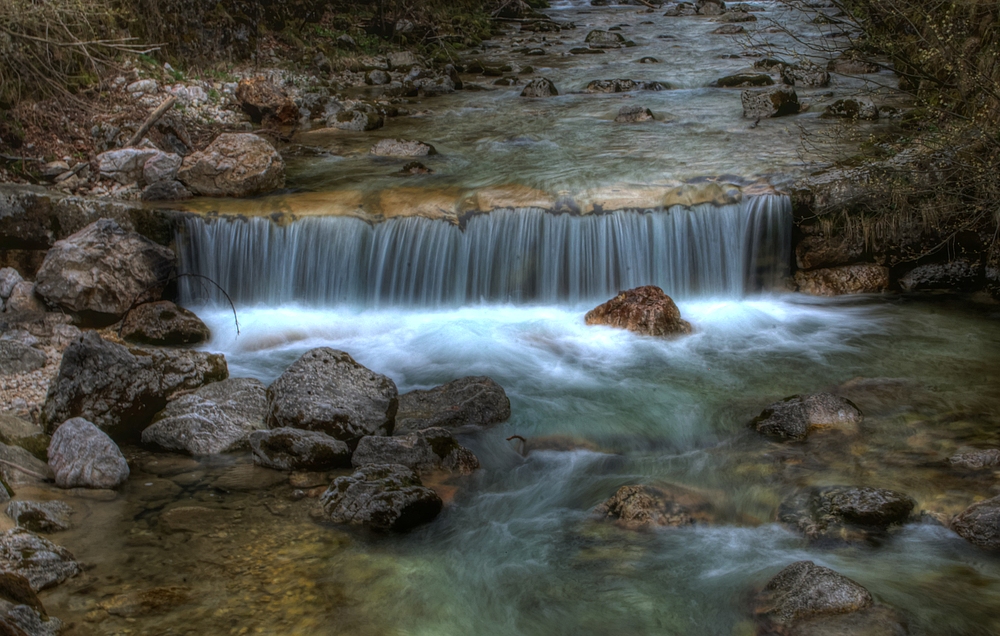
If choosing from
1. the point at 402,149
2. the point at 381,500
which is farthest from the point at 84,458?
the point at 402,149

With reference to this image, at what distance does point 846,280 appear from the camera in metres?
9.12

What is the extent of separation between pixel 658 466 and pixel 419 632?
2.43 m

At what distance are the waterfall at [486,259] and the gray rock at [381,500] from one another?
417 cm

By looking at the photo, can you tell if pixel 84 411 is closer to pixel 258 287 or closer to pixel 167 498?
pixel 167 498

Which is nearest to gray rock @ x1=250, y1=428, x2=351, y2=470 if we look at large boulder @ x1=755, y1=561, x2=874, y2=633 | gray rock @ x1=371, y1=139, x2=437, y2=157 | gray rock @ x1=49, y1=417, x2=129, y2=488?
gray rock @ x1=49, y1=417, x2=129, y2=488

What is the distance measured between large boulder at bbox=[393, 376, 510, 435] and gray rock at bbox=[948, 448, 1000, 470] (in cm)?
323

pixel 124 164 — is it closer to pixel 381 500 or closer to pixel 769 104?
pixel 381 500

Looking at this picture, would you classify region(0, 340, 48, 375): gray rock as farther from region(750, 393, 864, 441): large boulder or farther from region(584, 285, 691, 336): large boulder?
region(750, 393, 864, 441): large boulder

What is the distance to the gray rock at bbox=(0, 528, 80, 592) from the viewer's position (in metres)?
4.11

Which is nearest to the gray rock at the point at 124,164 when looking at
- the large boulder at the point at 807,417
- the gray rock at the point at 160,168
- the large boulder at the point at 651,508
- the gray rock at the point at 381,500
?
the gray rock at the point at 160,168

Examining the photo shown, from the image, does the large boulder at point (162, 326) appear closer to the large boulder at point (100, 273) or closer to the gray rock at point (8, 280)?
the large boulder at point (100, 273)

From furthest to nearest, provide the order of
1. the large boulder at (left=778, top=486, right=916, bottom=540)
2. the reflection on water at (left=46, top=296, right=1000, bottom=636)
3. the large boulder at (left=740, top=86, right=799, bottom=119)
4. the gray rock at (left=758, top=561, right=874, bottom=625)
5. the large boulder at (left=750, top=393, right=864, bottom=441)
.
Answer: the large boulder at (left=740, top=86, right=799, bottom=119)
the large boulder at (left=750, top=393, right=864, bottom=441)
the large boulder at (left=778, top=486, right=916, bottom=540)
the reflection on water at (left=46, top=296, right=1000, bottom=636)
the gray rock at (left=758, top=561, right=874, bottom=625)

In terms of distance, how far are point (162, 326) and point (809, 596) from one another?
20.7 ft

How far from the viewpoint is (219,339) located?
27.7 ft
